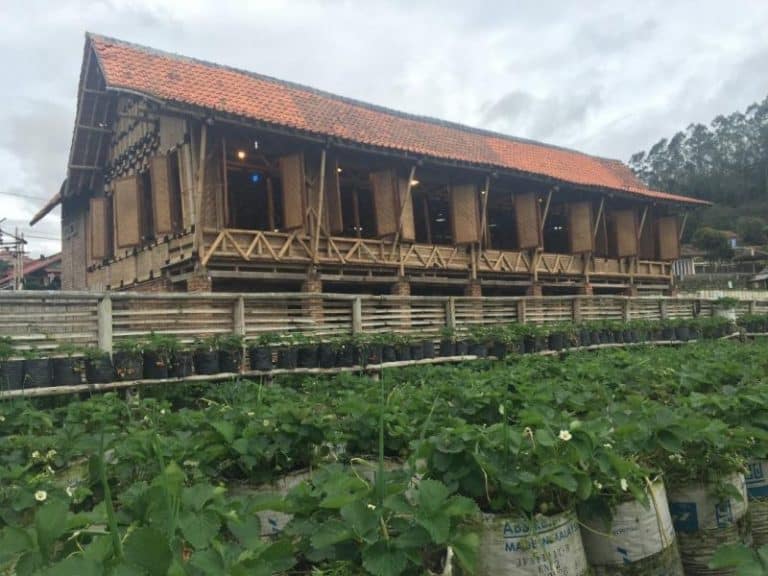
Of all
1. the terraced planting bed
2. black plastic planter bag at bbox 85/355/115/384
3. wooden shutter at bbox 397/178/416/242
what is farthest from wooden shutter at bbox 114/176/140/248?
the terraced planting bed

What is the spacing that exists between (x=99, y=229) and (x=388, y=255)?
7.37 meters

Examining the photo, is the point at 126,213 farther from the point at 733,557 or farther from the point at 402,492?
the point at 733,557

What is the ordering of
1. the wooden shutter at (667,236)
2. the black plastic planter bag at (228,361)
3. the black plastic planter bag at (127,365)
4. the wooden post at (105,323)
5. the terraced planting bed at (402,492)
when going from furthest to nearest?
1. the wooden shutter at (667,236)
2. the black plastic planter bag at (228,361)
3. the wooden post at (105,323)
4. the black plastic planter bag at (127,365)
5. the terraced planting bed at (402,492)

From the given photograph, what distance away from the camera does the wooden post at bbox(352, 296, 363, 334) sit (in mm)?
9491

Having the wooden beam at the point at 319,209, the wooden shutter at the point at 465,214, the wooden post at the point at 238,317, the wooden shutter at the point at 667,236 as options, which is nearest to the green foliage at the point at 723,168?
the wooden shutter at the point at 667,236

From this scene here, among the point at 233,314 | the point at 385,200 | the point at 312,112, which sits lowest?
the point at 233,314

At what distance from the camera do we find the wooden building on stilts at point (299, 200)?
11.8 meters

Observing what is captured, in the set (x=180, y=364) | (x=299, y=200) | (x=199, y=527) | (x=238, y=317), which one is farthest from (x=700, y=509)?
(x=299, y=200)

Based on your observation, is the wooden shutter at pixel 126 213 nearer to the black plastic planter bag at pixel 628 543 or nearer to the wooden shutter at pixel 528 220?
the wooden shutter at pixel 528 220

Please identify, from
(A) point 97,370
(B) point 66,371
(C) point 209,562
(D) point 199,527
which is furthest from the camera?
Answer: (A) point 97,370

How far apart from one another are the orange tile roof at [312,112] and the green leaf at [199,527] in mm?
9768

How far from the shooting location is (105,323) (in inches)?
272

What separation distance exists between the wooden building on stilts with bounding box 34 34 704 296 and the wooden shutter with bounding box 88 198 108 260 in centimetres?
5

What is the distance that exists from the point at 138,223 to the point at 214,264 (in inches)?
102
